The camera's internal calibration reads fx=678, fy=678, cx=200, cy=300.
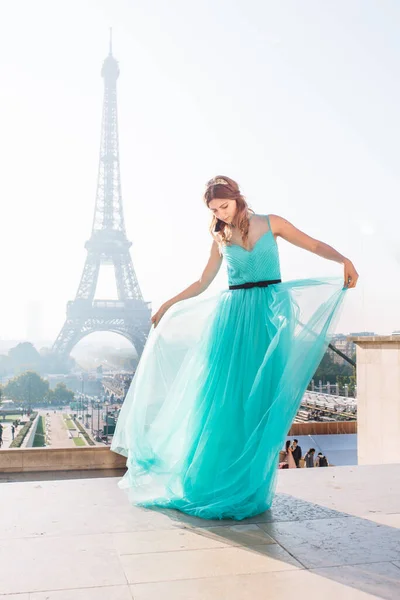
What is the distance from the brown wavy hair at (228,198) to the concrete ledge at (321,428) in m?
7.85

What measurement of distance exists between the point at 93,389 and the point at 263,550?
228 feet

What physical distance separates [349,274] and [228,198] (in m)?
0.60

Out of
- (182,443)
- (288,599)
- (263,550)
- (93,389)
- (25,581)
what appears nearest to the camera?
(288,599)

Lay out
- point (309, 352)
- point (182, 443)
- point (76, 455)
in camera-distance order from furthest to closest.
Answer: point (76, 455) < point (182, 443) < point (309, 352)

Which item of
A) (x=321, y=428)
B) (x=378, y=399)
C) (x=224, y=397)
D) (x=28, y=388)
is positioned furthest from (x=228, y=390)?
(x=28, y=388)

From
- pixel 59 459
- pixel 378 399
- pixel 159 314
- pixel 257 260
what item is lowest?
pixel 59 459

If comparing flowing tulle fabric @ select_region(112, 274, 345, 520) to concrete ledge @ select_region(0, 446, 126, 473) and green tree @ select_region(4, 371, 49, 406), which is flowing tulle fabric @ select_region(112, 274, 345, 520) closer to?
concrete ledge @ select_region(0, 446, 126, 473)

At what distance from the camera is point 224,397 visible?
9.08 ft

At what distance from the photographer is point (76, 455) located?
4.80 meters

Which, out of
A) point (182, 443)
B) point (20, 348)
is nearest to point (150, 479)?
point (182, 443)

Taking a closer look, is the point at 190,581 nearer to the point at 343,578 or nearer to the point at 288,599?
the point at 288,599

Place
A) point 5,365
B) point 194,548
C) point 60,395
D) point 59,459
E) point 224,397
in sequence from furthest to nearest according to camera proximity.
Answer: point 5,365 < point 60,395 < point 59,459 < point 224,397 < point 194,548

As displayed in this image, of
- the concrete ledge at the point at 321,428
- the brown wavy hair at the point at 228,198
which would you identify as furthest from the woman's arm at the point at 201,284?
the concrete ledge at the point at 321,428

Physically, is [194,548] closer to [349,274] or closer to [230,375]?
[230,375]
